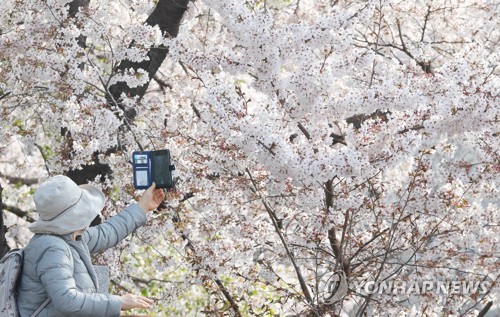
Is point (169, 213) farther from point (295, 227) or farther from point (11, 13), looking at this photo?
point (11, 13)

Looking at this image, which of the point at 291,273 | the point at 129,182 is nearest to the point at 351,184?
the point at 129,182

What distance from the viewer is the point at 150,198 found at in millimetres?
3443

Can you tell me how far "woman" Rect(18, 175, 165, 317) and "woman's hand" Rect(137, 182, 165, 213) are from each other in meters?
0.40

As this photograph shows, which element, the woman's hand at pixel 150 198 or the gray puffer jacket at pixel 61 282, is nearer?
the gray puffer jacket at pixel 61 282

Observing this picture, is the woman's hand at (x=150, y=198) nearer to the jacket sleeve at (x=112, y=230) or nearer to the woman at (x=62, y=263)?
the jacket sleeve at (x=112, y=230)

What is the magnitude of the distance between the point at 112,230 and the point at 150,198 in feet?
0.82

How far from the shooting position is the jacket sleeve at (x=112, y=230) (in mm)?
3178

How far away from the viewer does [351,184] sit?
4879 millimetres

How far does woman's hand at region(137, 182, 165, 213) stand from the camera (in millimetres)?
3417

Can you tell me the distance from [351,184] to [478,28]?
11.1 feet
